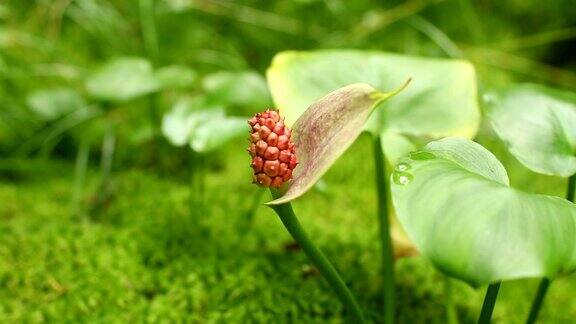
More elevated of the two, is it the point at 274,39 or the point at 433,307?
the point at 274,39

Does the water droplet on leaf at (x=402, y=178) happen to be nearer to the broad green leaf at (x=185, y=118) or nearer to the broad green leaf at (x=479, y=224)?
the broad green leaf at (x=479, y=224)

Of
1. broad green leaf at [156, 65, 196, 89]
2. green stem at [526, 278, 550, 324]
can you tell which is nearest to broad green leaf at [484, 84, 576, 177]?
green stem at [526, 278, 550, 324]

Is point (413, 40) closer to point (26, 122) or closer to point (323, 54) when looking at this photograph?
point (323, 54)

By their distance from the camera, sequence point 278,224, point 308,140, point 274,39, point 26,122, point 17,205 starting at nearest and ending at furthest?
point 308,140
point 278,224
point 17,205
point 26,122
point 274,39

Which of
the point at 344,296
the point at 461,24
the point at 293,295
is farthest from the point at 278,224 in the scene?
the point at 461,24

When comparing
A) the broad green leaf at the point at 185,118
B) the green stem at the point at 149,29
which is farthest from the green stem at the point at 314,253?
the green stem at the point at 149,29

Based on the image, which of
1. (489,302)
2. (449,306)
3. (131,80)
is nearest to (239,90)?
(131,80)

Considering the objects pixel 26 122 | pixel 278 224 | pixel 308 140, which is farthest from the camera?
pixel 26 122

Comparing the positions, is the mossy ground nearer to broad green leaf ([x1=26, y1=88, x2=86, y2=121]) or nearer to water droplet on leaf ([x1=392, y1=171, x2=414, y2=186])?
broad green leaf ([x1=26, y1=88, x2=86, y2=121])
